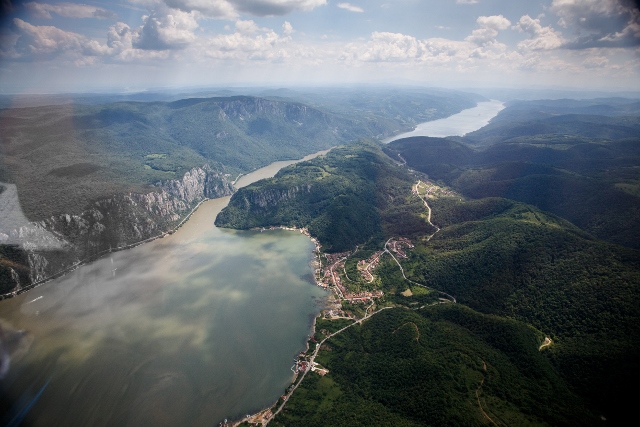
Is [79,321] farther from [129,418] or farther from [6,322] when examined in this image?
[129,418]

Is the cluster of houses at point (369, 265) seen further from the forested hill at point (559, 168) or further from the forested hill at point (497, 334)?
the forested hill at point (559, 168)

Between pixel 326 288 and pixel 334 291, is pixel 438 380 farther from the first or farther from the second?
pixel 326 288

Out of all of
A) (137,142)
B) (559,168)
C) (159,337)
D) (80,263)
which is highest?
(137,142)

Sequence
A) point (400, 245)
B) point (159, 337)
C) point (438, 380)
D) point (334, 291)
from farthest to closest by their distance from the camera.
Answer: point (400, 245), point (334, 291), point (159, 337), point (438, 380)

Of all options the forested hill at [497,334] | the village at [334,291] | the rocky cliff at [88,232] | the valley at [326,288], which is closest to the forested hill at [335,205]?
the valley at [326,288]

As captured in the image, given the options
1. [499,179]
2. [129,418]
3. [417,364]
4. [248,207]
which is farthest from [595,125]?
[129,418]

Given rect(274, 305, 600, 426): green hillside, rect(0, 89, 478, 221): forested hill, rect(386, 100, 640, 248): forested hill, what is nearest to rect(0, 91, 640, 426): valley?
rect(274, 305, 600, 426): green hillside

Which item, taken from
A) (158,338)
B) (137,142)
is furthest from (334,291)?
(137,142)
